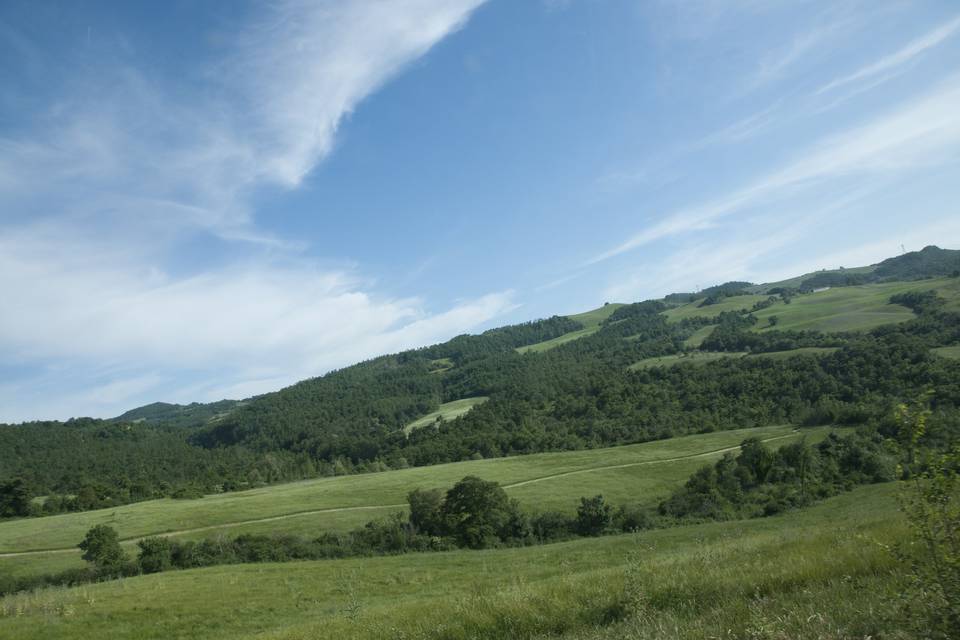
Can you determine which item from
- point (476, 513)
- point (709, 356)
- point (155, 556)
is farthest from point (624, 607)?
point (709, 356)

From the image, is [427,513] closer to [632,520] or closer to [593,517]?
[593,517]

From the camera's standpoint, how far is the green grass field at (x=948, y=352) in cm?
9897

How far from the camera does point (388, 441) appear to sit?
164 m

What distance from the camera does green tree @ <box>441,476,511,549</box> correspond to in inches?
1983

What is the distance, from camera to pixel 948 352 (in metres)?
103

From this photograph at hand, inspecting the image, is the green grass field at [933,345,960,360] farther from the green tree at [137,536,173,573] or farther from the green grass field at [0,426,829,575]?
the green tree at [137,536,173,573]

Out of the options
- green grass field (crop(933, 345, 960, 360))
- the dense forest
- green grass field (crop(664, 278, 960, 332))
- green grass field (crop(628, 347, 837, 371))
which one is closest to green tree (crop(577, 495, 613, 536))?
the dense forest

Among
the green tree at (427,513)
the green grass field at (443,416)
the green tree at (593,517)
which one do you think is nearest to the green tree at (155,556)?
the green tree at (427,513)

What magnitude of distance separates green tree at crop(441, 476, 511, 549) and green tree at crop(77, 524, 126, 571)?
28357 mm

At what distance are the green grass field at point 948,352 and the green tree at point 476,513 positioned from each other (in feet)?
308

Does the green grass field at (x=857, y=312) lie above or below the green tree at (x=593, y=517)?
above

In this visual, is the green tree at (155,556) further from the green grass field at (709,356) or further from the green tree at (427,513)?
the green grass field at (709,356)

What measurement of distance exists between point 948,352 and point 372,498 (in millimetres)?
110543

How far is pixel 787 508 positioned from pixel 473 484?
97.5 feet
